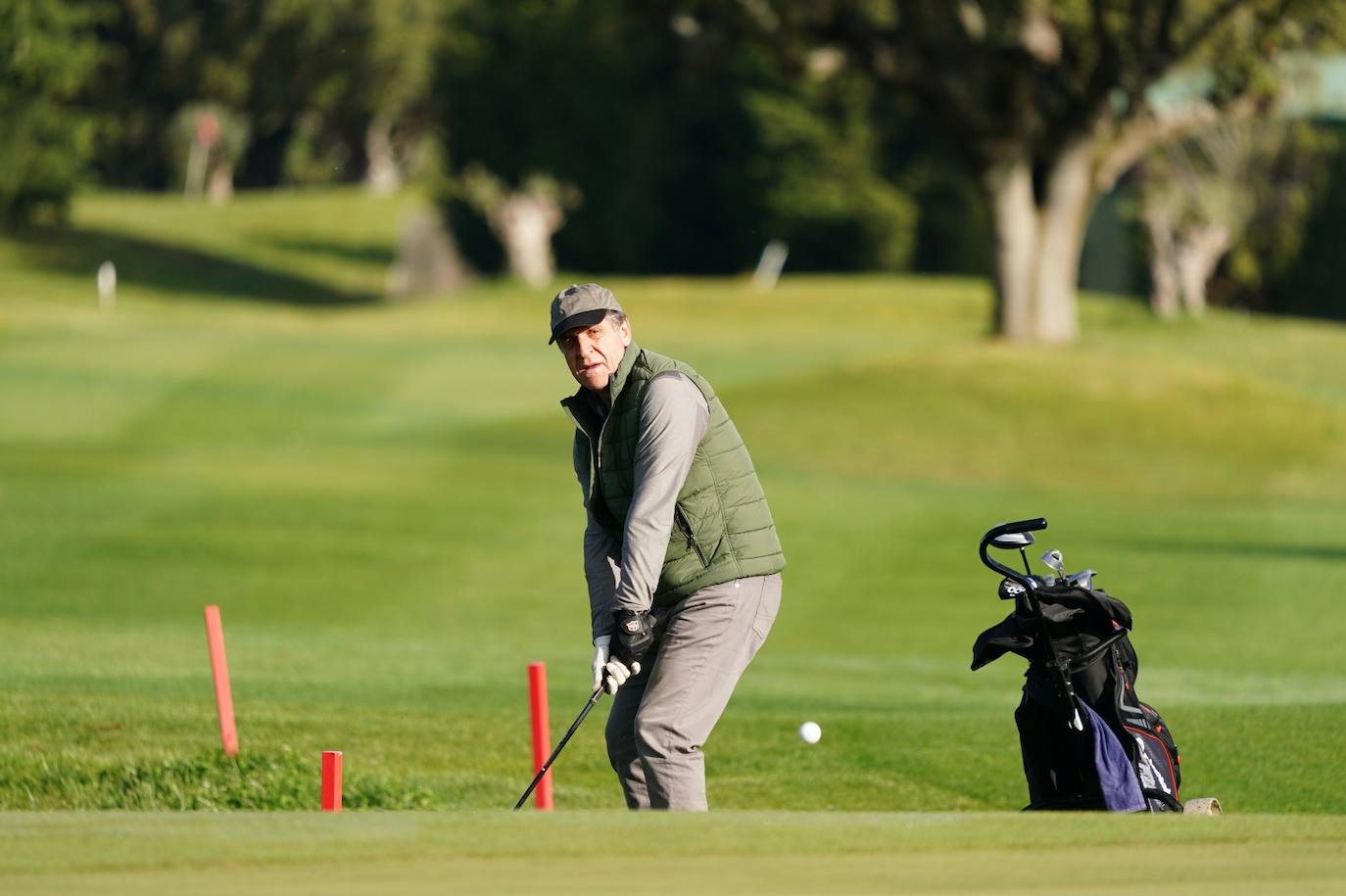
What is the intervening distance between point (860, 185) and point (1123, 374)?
3151cm

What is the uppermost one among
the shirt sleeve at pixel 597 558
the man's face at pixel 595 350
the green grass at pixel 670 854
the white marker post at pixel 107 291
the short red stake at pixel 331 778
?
the man's face at pixel 595 350

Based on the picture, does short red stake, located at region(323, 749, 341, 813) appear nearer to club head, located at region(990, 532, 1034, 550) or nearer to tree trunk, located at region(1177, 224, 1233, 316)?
club head, located at region(990, 532, 1034, 550)

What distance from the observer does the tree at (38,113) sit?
211 ft

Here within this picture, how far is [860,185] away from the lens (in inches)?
2520

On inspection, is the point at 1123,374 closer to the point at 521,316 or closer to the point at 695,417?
the point at 521,316

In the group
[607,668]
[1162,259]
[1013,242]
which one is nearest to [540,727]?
[607,668]

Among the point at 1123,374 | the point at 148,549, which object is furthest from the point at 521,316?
the point at 148,549

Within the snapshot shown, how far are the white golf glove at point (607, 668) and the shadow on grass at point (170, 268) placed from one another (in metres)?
62.4

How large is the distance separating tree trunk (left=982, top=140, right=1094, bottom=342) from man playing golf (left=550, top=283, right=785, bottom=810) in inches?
1039

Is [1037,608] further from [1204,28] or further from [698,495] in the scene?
[1204,28]

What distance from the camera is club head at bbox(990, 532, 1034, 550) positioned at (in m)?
7.61

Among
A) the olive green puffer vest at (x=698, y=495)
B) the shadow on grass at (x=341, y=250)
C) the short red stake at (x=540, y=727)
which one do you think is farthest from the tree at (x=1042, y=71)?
the shadow on grass at (x=341, y=250)

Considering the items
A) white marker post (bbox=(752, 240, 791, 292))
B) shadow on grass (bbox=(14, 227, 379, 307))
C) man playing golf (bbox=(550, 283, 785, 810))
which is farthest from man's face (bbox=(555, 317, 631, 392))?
shadow on grass (bbox=(14, 227, 379, 307))

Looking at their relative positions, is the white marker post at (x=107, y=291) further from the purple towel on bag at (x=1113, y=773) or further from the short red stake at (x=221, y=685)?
the purple towel on bag at (x=1113, y=773)
